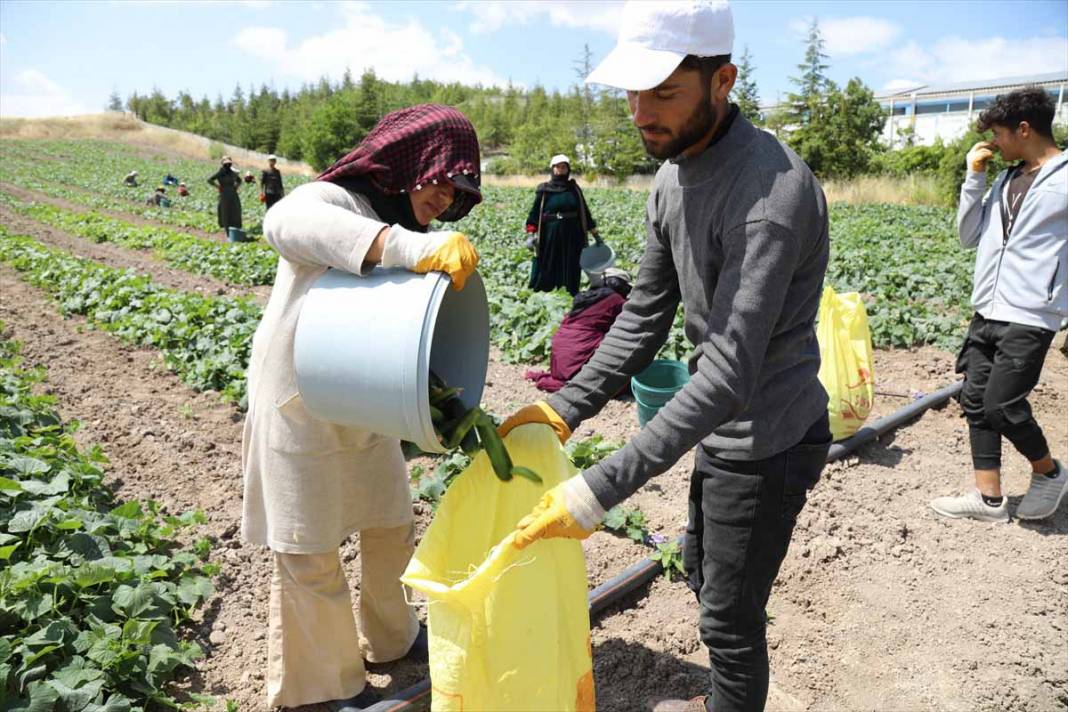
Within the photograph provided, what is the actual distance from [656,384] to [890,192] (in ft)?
71.0

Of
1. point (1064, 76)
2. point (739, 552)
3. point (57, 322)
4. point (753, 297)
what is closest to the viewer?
point (753, 297)

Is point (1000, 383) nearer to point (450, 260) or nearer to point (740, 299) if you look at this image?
point (740, 299)

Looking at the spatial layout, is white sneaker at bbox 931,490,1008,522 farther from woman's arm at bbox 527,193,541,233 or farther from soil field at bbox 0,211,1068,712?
woman's arm at bbox 527,193,541,233

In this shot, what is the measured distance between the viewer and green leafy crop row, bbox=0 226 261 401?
537 centimetres

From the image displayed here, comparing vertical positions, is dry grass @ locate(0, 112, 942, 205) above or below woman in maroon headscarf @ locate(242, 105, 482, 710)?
above

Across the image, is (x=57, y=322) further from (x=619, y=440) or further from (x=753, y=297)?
(x=753, y=297)

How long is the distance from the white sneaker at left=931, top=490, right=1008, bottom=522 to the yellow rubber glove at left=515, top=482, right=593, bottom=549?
278 cm

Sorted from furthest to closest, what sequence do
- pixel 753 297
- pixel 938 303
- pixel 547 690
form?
pixel 938 303 → pixel 547 690 → pixel 753 297

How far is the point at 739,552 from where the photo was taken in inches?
69.4

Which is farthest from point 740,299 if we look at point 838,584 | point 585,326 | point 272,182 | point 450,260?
point 272,182

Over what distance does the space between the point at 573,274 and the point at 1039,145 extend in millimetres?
4762

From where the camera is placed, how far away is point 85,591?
255cm

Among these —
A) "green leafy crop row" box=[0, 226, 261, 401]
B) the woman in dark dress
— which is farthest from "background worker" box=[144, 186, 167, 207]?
the woman in dark dress

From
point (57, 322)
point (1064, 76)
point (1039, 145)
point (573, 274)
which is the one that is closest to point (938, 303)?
point (573, 274)
